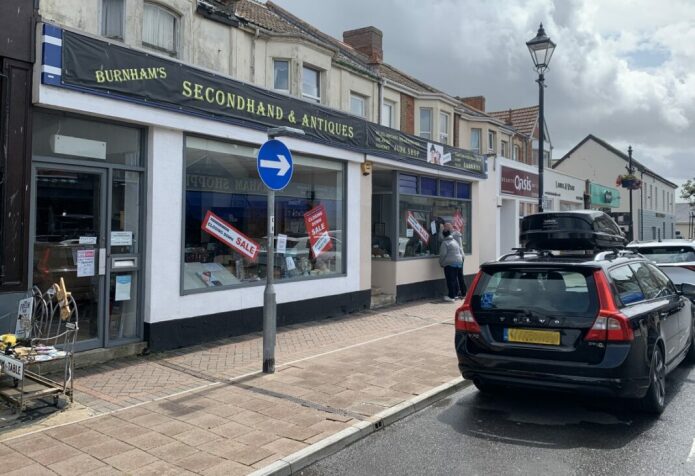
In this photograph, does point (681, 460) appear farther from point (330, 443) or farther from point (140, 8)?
point (140, 8)

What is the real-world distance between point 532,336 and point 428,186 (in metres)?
9.32

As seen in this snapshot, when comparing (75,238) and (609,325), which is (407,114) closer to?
(75,238)

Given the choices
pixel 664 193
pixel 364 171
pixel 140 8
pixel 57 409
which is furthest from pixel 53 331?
pixel 664 193

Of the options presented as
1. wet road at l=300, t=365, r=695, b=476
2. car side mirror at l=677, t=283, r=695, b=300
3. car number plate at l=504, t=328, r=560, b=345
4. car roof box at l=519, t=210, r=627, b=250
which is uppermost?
car roof box at l=519, t=210, r=627, b=250

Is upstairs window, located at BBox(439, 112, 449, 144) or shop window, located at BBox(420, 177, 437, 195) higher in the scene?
upstairs window, located at BBox(439, 112, 449, 144)

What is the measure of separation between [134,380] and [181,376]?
527 mm

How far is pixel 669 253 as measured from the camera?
34.7ft

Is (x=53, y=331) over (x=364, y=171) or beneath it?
beneath

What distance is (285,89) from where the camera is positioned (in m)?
12.0

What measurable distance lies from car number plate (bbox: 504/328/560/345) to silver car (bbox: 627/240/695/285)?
6.12 m

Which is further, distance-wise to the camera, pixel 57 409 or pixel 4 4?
pixel 4 4

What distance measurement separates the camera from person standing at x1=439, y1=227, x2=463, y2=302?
44.6 feet

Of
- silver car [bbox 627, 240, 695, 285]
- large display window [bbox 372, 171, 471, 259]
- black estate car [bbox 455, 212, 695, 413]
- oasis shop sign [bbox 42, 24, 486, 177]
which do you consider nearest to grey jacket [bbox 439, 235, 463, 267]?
large display window [bbox 372, 171, 471, 259]

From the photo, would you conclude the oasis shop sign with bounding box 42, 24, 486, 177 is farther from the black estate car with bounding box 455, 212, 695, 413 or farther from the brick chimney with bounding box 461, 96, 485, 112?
the brick chimney with bounding box 461, 96, 485, 112
